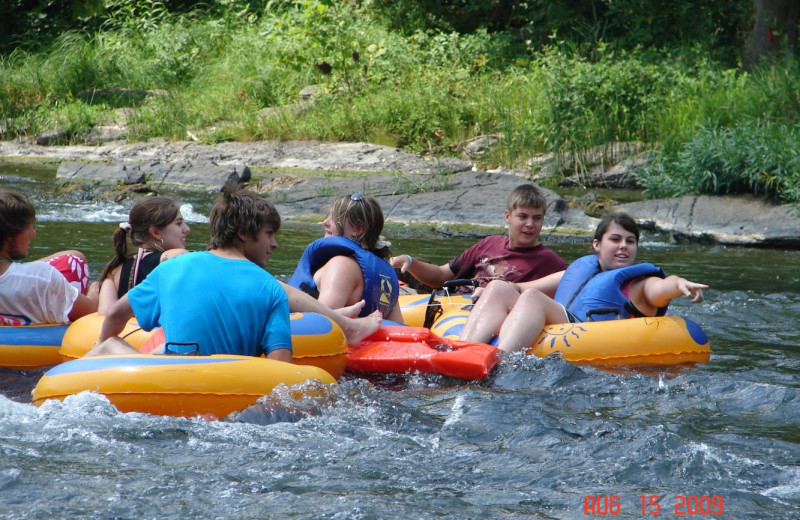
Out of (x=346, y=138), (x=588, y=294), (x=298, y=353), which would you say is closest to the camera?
(x=298, y=353)

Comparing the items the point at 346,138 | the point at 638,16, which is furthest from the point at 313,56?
the point at 638,16

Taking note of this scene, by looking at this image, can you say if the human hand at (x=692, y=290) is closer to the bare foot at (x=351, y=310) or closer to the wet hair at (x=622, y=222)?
the wet hair at (x=622, y=222)

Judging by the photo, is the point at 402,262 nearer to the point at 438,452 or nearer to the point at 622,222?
the point at 622,222

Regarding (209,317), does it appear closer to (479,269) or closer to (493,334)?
(493,334)

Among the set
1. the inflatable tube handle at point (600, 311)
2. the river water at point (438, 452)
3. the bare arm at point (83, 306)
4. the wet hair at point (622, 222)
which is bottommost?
the river water at point (438, 452)

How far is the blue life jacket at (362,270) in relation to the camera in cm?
488

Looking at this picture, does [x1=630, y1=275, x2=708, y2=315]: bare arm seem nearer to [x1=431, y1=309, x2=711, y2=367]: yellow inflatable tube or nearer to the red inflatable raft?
[x1=431, y1=309, x2=711, y2=367]: yellow inflatable tube

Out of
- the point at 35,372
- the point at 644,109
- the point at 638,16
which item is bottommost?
the point at 35,372

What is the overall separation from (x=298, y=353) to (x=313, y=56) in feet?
43.3

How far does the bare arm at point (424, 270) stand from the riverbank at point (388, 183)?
4132 millimetres

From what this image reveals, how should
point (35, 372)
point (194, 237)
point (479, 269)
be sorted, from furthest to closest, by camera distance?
point (194, 237), point (479, 269), point (35, 372)

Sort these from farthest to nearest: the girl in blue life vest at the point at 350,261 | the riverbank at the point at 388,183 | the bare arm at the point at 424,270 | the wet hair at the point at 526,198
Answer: the riverbank at the point at 388,183 < the bare arm at the point at 424,270 < the wet hair at the point at 526,198 < the girl in blue life vest at the point at 350,261

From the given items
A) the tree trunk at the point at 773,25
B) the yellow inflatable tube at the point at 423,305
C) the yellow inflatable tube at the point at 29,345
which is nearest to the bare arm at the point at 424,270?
the yellow inflatable tube at the point at 423,305

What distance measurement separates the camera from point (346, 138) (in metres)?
14.9
